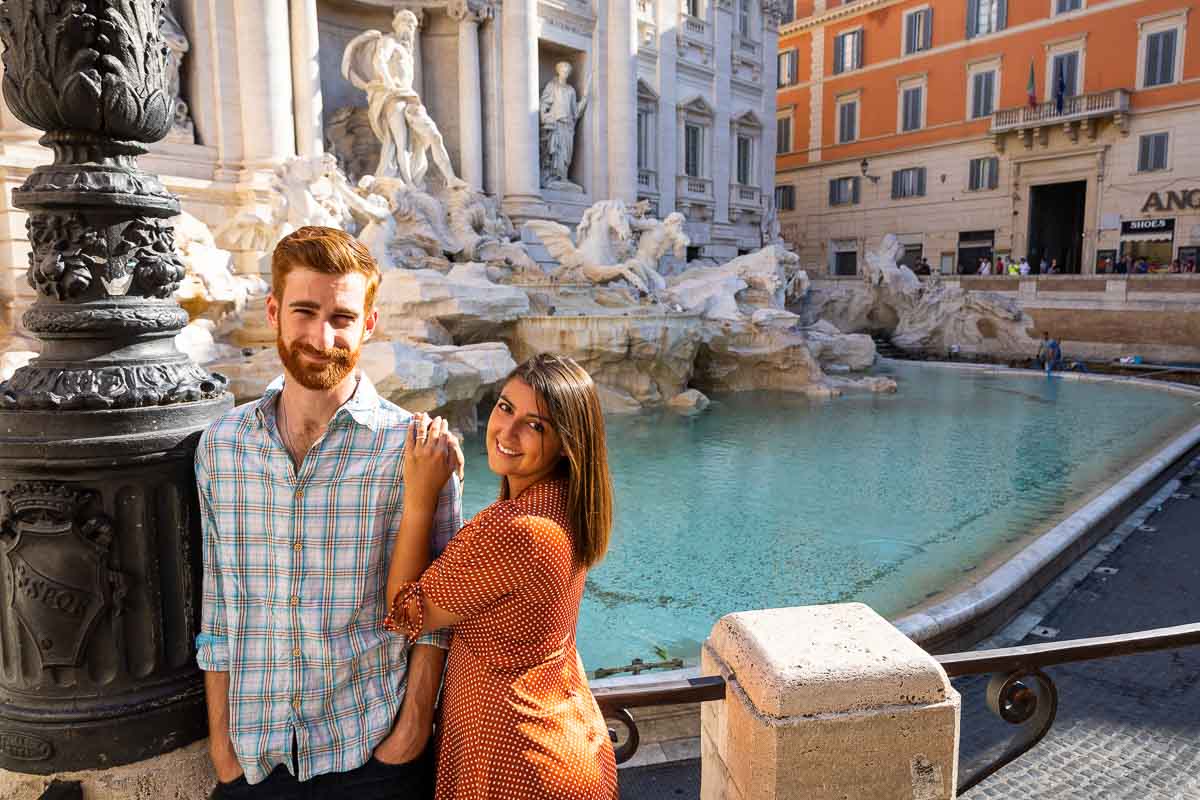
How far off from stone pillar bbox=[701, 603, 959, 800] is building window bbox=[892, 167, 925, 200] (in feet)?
93.5

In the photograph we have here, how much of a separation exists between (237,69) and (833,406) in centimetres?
1034

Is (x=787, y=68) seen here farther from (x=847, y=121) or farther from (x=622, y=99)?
(x=622, y=99)

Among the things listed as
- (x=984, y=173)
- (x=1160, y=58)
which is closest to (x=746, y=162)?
(x=984, y=173)

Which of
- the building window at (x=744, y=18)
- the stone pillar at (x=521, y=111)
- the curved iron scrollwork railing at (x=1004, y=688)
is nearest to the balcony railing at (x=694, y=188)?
the building window at (x=744, y=18)

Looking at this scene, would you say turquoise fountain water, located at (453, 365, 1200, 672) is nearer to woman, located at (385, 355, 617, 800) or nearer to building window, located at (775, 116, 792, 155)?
Answer: woman, located at (385, 355, 617, 800)

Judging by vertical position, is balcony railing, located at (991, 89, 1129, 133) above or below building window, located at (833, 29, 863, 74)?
below

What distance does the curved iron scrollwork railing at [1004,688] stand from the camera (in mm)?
1825

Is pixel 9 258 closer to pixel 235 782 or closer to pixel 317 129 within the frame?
pixel 317 129

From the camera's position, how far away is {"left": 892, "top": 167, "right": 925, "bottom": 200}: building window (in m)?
27.4

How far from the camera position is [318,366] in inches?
53.5

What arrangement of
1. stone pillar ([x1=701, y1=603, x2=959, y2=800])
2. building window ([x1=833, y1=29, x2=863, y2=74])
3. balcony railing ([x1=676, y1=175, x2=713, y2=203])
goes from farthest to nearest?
building window ([x1=833, y1=29, x2=863, y2=74]) < balcony railing ([x1=676, y1=175, x2=713, y2=203]) < stone pillar ([x1=701, y1=603, x2=959, y2=800])

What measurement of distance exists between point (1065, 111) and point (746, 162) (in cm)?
892

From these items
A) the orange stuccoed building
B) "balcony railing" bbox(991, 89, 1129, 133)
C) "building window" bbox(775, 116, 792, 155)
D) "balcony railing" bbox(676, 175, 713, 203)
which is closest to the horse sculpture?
"balcony railing" bbox(676, 175, 713, 203)

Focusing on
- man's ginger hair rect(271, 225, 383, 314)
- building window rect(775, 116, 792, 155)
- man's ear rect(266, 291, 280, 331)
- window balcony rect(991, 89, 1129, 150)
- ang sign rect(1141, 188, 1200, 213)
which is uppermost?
building window rect(775, 116, 792, 155)
